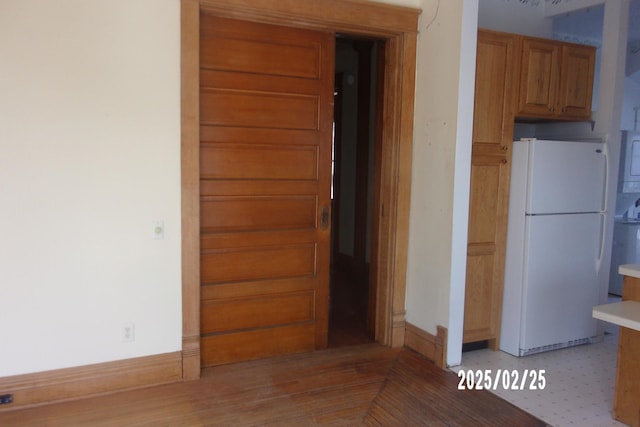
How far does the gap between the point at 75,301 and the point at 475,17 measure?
3.03m

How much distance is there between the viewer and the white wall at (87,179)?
2607mm

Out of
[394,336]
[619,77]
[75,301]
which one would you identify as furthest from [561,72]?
[75,301]

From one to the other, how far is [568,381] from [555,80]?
7.25 feet

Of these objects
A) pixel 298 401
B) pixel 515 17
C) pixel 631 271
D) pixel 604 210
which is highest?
pixel 515 17

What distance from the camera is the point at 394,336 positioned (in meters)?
3.74

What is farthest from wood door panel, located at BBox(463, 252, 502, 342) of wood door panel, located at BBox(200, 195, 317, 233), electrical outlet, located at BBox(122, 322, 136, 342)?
electrical outlet, located at BBox(122, 322, 136, 342)

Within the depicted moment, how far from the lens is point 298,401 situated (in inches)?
113

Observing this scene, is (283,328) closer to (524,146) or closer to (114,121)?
(114,121)

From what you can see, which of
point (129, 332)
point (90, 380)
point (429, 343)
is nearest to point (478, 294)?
point (429, 343)

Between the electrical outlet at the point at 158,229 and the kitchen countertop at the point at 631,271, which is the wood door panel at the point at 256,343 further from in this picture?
the kitchen countertop at the point at 631,271

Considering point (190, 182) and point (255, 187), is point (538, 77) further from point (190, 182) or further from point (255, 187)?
point (190, 182)

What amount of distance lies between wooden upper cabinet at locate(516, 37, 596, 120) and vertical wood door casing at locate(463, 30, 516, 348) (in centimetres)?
15

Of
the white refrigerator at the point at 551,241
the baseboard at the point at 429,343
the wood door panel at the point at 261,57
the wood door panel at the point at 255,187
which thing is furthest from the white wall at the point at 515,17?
the baseboard at the point at 429,343

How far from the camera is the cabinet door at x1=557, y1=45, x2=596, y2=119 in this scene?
3.84 meters
